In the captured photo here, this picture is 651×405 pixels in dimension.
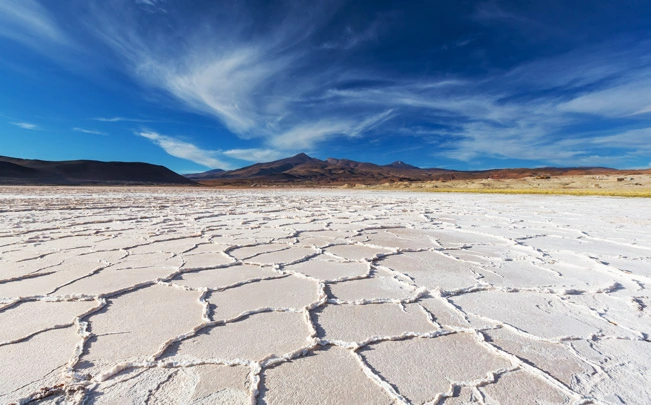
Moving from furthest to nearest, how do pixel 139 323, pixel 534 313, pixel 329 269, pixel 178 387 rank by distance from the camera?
pixel 329 269, pixel 534 313, pixel 139 323, pixel 178 387

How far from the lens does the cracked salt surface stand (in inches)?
49.9

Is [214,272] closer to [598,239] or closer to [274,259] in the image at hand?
[274,259]

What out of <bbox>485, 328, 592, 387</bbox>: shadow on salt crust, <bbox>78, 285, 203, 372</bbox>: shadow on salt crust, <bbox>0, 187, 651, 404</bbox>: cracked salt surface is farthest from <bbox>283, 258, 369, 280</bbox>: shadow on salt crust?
<bbox>485, 328, 592, 387</bbox>: shadow on salt crust

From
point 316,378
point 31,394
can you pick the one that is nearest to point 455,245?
point 316,378

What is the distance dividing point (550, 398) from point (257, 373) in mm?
1140

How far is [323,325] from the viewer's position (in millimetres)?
1803

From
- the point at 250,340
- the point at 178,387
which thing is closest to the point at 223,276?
the point at 250,340

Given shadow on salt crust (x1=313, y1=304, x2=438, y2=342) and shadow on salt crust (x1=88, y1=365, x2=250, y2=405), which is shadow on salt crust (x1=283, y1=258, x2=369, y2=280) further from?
shadow on salt crust (x1=88, y1=365, x2=250, y2=405)

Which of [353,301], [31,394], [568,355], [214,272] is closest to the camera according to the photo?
[31,394]

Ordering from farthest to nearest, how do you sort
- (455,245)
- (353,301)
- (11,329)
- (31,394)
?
(455,245)
(353,301)
(11,329)
(31,394)

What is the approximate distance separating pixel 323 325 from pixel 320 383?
0.50 metres

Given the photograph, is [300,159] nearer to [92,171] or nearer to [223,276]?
[92,171]

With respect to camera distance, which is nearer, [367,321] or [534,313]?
[367,321]

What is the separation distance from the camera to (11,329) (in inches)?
66.1
